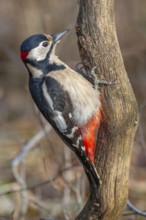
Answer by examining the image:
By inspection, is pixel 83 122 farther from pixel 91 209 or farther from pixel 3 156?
pixel 3 156

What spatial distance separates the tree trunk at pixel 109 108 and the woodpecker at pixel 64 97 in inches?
4.4

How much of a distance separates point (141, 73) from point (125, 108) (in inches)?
192

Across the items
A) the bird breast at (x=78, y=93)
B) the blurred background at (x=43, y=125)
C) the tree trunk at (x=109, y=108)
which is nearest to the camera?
the tree trunk at (x=109, y=108)

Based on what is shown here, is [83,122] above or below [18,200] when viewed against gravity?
above

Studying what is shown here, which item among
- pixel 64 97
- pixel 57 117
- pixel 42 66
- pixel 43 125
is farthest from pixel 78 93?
pixel 43 125

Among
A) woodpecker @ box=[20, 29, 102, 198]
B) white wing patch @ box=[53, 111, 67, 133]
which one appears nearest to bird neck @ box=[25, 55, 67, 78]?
woodpecker @ box=[20, 29, 102, 198]

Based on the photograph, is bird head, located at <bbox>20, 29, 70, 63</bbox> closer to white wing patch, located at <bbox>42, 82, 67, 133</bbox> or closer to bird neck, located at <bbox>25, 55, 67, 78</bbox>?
bird neck, located at <bbox>25, 55, 67, 78</bbox>

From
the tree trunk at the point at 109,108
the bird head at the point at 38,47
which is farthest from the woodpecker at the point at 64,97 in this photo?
the tree trunk at the point at 109,108

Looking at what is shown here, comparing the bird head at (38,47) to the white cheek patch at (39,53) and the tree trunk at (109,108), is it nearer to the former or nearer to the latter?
the white cheek patch at (39,53)

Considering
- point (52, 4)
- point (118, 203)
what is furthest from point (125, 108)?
point (52, 4)

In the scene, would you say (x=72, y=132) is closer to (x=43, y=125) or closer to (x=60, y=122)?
(x=60, y=122)

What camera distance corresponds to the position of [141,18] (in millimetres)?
10203

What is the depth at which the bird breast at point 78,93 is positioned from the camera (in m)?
4.64

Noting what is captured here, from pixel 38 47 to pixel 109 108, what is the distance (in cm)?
69
